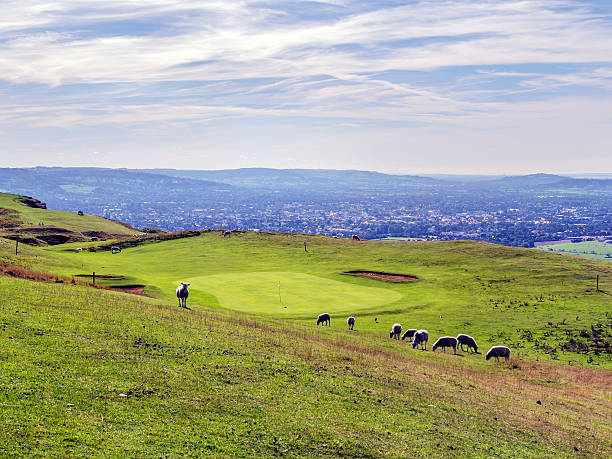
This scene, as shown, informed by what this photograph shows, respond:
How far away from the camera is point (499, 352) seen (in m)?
39.6

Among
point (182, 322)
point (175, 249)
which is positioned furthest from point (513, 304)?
point (175, 249)

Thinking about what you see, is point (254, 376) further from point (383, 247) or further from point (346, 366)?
point (383, 247)

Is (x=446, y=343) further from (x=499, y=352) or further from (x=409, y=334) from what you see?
(x=409, y=334)

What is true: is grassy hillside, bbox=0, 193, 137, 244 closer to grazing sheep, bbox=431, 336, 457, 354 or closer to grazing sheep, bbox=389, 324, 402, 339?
grazing sheep, bbox=389, 324, 402, 339

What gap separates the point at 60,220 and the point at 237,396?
496ft

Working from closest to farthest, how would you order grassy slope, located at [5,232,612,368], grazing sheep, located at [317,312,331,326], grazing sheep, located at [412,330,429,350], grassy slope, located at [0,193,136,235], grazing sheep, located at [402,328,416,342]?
grazing sheep, located at [412,330,429,350]
grazing sheep, located at [402,328,416,342]
grazing sheep, located at [317,312,331,326]
grassy slope, located at [5,232,612,368]
grassy slope, located at [0,193,136,235]

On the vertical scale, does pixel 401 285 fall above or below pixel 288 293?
above

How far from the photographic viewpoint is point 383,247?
96500 millimetres

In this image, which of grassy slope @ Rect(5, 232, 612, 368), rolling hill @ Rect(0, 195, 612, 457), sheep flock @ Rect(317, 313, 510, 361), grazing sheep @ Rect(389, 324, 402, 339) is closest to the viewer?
rolling hill @ Rect(0, 195, 612, 457)

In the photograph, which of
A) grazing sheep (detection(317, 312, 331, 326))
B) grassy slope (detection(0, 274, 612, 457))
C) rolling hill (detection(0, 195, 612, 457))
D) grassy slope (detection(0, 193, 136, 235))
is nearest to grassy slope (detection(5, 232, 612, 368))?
rolling hill (detection(0, 195, 612, 457))

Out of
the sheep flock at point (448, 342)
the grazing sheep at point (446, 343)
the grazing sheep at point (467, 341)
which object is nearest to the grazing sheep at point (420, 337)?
the sheep flock at point (448, 342)

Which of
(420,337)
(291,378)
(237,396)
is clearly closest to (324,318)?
(420,337)

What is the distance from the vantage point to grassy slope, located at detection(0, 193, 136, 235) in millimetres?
142725

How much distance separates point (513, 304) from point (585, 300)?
8.49 meters
